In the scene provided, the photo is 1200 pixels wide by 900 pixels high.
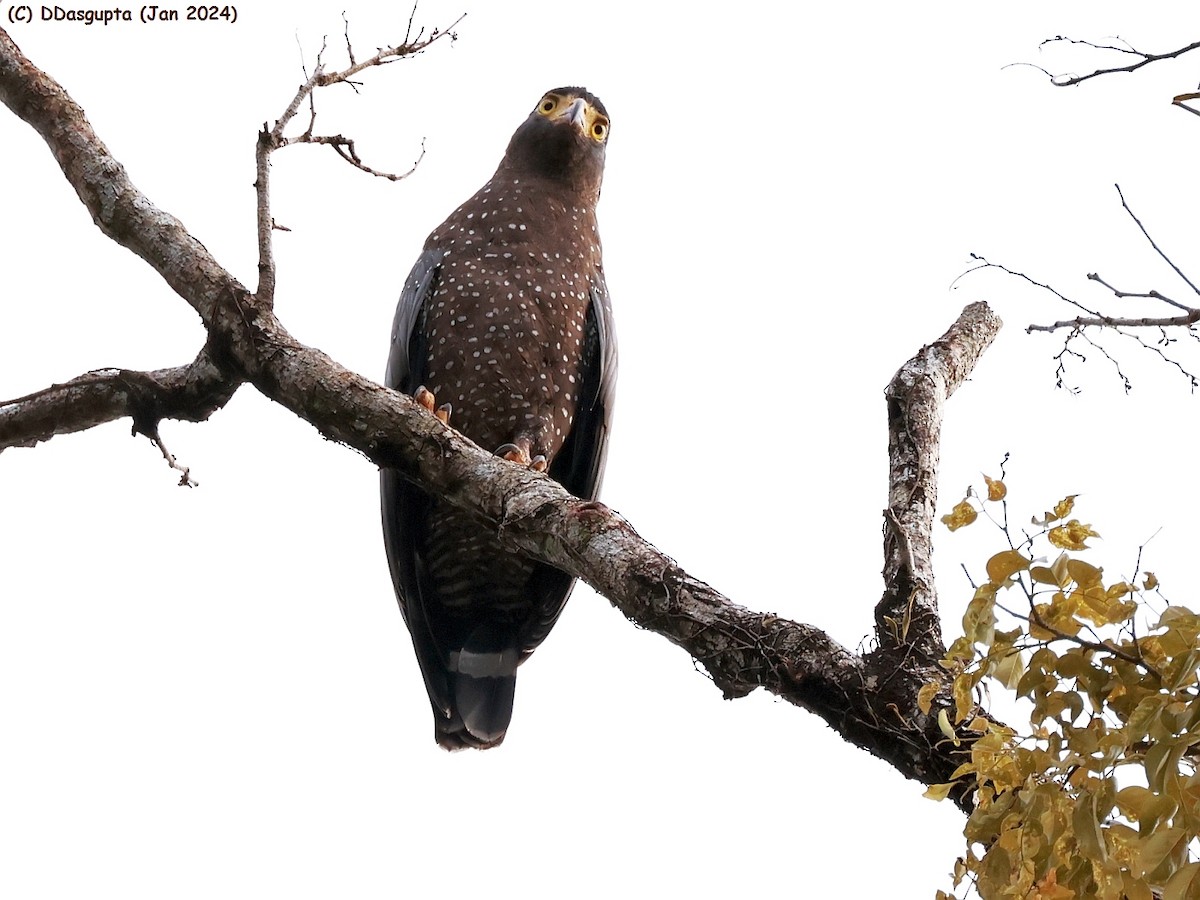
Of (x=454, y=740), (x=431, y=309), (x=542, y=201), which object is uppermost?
(x=542, y=201)

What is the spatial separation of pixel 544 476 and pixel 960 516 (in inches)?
67.5

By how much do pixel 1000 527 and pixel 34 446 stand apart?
341cm

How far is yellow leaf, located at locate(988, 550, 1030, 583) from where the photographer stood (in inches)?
78.7

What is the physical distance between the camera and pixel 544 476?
3.70 metres

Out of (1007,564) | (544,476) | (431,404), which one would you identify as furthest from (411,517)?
(1007,564)

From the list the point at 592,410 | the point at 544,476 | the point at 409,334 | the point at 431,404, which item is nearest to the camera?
the point at 544,476

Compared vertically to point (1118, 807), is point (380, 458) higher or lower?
higher

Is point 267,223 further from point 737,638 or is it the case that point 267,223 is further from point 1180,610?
point 1180,610

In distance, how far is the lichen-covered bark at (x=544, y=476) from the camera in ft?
9.26

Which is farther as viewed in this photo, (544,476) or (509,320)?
(509,320)

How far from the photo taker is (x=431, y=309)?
5605mm

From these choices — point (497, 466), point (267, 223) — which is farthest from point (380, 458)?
point (267, 223)

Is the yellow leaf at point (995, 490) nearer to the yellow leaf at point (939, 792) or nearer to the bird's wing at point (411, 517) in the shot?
the yellow leaf at point (939, 792)

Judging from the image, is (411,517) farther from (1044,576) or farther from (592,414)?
(1044,576)
